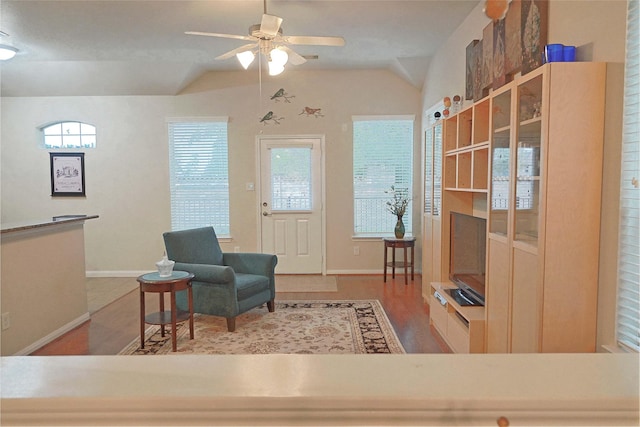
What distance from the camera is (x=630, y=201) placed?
173 centimetres

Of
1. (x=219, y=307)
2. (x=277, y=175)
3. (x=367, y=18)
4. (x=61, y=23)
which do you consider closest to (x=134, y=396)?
(x=219, y=307)

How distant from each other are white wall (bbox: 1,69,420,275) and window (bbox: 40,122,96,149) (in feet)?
0.36

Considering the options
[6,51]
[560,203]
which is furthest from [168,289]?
[6,51]

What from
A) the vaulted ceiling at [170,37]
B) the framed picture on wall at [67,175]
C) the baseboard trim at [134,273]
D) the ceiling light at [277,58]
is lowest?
the baseboard trim at [134,273]

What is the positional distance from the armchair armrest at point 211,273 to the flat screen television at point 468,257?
185 centimetres

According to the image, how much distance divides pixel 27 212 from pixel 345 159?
4.62 meters

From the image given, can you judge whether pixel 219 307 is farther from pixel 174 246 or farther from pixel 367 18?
pixel 367 18

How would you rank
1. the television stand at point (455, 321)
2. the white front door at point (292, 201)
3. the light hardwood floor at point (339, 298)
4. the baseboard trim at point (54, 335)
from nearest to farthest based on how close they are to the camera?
the television stand at point (455, 321), the baseboard trim at point (54, 335), the light hardwood floor at point (339, 298), the white front door at point (292, 201)

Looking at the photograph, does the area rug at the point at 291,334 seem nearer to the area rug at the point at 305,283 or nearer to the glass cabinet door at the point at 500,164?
the area rug at the point at 305,283

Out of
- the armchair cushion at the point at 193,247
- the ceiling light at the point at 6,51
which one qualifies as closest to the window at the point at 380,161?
the armchair cushion at the point at 193,247

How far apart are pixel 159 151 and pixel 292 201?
78.9 inches

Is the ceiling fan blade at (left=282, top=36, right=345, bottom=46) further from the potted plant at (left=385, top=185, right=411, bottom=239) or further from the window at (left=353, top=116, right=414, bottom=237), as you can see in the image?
the potted plant at (left=385, top=185, right=411, bottom=239)

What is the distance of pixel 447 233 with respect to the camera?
3730 mm

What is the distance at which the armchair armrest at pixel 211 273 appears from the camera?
11.5ft
